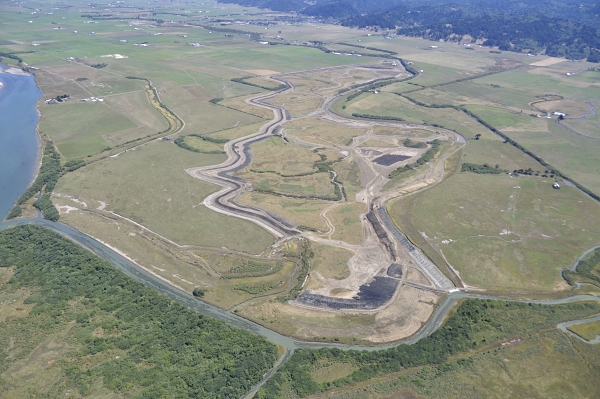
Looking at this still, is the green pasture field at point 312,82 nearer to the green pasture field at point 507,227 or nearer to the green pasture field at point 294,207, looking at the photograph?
the green pasture field at point 507,227

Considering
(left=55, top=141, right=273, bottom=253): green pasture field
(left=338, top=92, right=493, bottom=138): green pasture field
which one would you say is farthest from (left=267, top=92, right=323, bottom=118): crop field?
(left=55, top=141, right=273, bottom=253): green pasture field

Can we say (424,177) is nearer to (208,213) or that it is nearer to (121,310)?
(208,213)

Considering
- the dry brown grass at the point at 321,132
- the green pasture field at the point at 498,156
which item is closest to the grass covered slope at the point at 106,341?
the dry brown grass at the point at 321,132

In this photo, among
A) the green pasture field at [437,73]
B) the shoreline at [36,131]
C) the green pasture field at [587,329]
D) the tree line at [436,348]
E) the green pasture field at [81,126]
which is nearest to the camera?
the tree line at [436,348]

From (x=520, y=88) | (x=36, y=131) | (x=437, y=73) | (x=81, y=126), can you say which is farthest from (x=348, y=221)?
(x=437, y=73)

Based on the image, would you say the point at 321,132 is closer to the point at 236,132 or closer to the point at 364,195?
the point at 236,132

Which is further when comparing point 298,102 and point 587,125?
point 298,102
